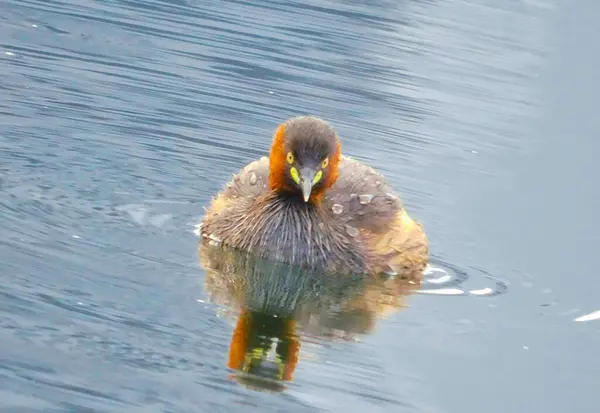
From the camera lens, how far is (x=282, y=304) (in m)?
11.6

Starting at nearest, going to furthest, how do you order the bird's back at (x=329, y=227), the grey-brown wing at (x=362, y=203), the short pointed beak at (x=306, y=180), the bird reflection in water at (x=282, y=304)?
the bird reflection in water at (x=282, y=304), the short pointed beak at (x=306, y=180), the bird's back at (x=329, y=227), the grey-brown wing at (x=362, y=203)

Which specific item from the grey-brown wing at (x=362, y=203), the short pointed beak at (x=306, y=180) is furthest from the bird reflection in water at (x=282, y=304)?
the short pointed beak at (x=306, y=180)

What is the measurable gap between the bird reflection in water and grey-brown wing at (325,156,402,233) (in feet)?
1.49

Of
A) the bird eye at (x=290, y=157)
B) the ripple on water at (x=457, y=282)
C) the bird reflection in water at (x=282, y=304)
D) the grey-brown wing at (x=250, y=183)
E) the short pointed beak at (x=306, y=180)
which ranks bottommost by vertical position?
the bird reflection in water at (x=282, y=304)

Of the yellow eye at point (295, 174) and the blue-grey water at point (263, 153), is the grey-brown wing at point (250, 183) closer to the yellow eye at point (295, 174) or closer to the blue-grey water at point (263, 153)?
the blue-grey water at point (263, 153)

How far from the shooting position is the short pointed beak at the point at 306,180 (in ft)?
40.0

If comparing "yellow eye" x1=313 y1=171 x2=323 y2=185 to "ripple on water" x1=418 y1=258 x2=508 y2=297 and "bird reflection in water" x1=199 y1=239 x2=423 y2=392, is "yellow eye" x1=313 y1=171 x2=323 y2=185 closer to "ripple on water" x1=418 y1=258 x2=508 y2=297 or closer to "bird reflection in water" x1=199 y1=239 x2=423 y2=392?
"bird reflection in water" x1=199 y1=239 x2=423 y2=392

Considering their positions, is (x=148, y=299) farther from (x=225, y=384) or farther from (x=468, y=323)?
(x=468, y=323)

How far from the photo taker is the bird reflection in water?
10273 millimetres

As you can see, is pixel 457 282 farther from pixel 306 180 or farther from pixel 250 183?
pixel 250 183

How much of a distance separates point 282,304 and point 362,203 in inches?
61.9

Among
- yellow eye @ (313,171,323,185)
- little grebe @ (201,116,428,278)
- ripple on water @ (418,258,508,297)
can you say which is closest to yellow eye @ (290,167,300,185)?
little grebe @ (201,116,428,278)

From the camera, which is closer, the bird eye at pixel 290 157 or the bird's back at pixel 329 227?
the bird eye at pixel 290 157

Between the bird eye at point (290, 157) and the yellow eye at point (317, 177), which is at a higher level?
the bird eye at point (290, 157)
